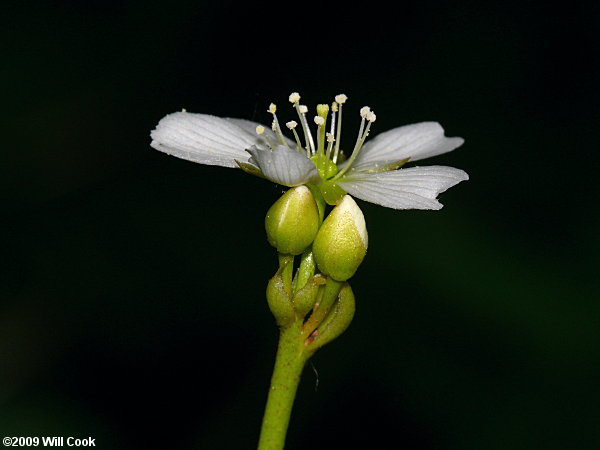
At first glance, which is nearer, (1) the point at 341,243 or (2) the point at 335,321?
(1) the point at 341,243

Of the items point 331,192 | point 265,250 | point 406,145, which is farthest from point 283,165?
point 265,250

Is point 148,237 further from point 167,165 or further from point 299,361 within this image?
point 299,361

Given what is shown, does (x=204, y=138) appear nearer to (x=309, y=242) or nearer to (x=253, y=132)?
(x=253, y=132)

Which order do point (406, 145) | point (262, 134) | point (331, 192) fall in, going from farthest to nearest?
point (406, 145) < point (262, 134) < point (331, 192)

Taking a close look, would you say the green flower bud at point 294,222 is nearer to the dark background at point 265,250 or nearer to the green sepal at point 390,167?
the green sepal at point 390,167

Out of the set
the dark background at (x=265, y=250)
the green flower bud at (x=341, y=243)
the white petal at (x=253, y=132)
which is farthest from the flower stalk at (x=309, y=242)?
the dark background at (x=265, y=250)

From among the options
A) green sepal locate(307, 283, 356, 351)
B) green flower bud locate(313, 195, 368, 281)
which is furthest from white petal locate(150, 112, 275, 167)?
green sepal locate(307, 283, 356, 351)

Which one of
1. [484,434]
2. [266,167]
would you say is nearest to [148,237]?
[484,434]
